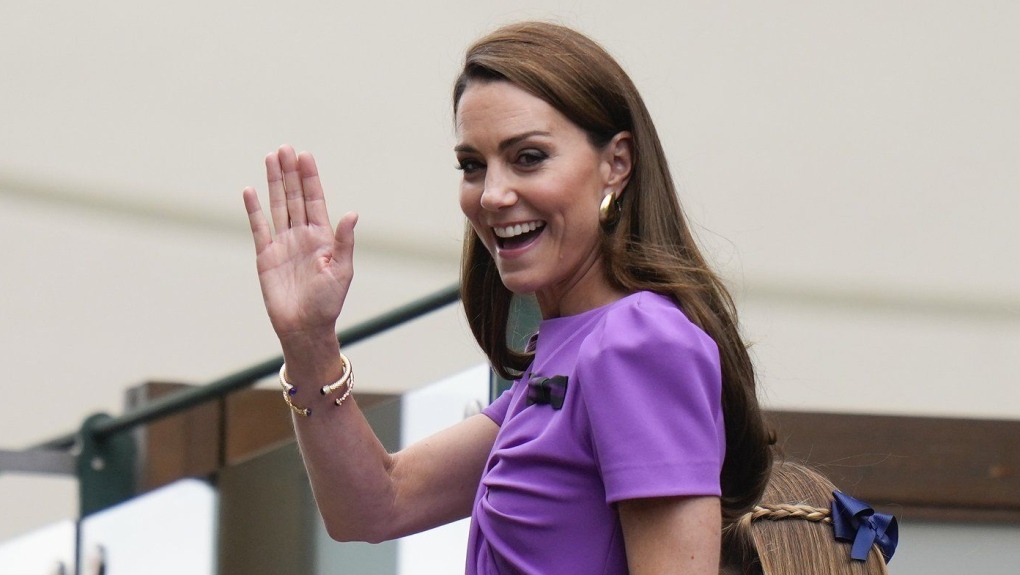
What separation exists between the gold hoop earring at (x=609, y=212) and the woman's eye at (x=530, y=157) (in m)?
0.07

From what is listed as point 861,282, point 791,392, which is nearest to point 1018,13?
point 861,282

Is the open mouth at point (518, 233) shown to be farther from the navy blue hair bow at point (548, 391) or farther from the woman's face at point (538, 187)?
the navy blue hair bow at point (548, 391)

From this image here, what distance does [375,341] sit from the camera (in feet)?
14.3

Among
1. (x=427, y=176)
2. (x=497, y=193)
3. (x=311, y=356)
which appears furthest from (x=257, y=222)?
(x=427, y=176)

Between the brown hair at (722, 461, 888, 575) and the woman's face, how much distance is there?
26 centimetres

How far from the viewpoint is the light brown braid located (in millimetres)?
1546

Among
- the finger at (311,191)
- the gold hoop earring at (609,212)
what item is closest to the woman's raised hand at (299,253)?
the finger at (311,191)

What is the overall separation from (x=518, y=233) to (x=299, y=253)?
0.22 metres

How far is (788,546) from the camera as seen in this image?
1.52m

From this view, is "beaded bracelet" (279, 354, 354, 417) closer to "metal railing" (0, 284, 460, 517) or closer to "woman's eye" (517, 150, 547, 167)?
"woman's eye" (517, 150, 547, 167)

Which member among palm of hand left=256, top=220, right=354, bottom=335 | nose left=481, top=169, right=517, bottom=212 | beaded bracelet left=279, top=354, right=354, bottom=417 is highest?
nose left=481, top=169, right=517, bottom=212

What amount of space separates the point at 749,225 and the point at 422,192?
39.5 inches

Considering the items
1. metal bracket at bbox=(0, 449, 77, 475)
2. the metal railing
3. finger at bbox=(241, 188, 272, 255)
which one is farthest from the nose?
metal bracket at bbox=(0, 449, 77, 475)

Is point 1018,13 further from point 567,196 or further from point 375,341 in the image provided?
point 567,196
